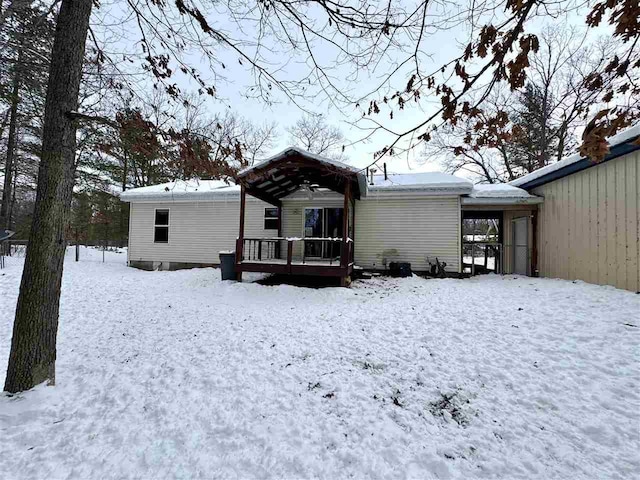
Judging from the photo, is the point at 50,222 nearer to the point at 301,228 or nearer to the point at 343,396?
the point at 343,396

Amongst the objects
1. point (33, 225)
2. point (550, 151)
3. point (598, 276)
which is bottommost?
point (598, 276)

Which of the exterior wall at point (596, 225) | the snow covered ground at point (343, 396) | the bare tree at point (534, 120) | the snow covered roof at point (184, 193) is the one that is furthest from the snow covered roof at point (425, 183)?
the snow covered roof at point (184, 193)

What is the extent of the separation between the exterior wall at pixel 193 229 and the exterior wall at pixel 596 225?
889 centimetres

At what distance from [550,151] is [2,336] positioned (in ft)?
70.5

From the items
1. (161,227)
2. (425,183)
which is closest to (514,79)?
(425,183)

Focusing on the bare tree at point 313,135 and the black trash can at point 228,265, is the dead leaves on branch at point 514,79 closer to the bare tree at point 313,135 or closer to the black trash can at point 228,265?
the black trash can at point 228,265

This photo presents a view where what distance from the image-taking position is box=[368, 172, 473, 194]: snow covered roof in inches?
372

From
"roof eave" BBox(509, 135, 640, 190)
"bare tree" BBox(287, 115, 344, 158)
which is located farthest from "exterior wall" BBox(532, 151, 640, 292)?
"bare tree" BBox(287, 115, 344, 158)

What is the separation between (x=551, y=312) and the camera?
488cm

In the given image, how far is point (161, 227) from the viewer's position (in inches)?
480

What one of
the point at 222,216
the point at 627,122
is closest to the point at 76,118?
the point at 627,122

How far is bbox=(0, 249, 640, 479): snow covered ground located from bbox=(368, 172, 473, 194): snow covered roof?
4719 mm

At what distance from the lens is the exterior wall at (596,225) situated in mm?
5746

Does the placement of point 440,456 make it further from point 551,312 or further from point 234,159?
point 551,312
